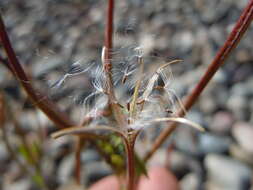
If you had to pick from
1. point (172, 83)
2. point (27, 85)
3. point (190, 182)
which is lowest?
point (190, 182)

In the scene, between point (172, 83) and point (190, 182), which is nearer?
point (190, 182)

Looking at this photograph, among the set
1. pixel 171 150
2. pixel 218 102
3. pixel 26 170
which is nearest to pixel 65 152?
pixel 26 170

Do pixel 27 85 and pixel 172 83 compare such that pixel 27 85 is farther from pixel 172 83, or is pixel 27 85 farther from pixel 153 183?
pixel 172 83

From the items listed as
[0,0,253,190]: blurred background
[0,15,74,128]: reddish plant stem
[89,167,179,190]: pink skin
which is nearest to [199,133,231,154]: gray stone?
[0,0,253,190]: blurred background

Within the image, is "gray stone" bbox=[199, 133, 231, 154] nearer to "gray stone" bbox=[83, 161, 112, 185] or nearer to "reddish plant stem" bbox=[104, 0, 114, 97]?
"gray stone" bbox=[83, 161, 112, 185]

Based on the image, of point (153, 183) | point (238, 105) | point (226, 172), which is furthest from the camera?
point (238, 105)

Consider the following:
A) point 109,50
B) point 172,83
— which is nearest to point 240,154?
point 172,83

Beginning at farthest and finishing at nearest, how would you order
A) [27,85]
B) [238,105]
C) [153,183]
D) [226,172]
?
1. [238,105]
2. [226,172]
3. [153,183]
4. [27,85]
